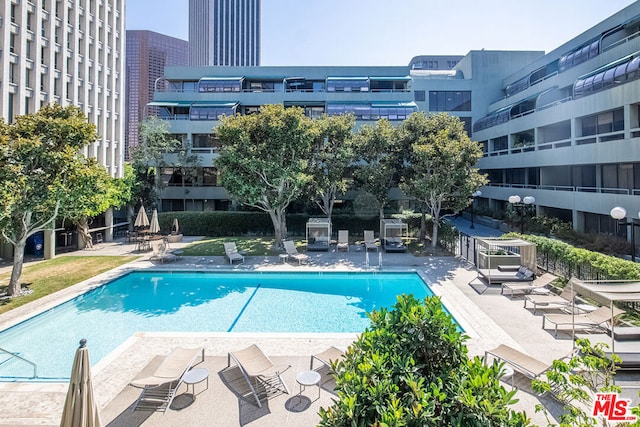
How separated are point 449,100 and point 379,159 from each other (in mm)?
23614

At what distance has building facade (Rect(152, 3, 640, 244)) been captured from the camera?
2141cm

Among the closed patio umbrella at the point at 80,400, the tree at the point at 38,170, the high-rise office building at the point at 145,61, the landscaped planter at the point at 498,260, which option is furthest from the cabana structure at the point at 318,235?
the high-rise office building at the point at 145,61

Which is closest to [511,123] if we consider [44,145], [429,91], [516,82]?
[516,82]

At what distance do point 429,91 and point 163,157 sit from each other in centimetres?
3132

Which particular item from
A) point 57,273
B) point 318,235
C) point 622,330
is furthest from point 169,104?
point 622,330

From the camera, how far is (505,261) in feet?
55.1

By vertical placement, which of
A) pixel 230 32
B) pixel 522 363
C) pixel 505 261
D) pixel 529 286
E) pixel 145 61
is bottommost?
pixel 522 363

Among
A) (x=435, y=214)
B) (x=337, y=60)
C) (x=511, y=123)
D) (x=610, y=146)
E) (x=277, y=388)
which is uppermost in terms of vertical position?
(x=337, y=60)

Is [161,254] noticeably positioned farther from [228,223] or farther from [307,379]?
[307,379]

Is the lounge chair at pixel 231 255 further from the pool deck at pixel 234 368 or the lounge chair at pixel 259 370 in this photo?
the lounge chair at pixel 259 370

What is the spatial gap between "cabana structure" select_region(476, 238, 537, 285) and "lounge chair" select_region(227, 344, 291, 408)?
11168 millimetres

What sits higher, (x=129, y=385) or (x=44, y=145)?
(x=44, y=145)

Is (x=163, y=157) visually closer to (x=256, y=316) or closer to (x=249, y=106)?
(x=249, y=106)

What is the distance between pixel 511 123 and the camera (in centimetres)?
3284
